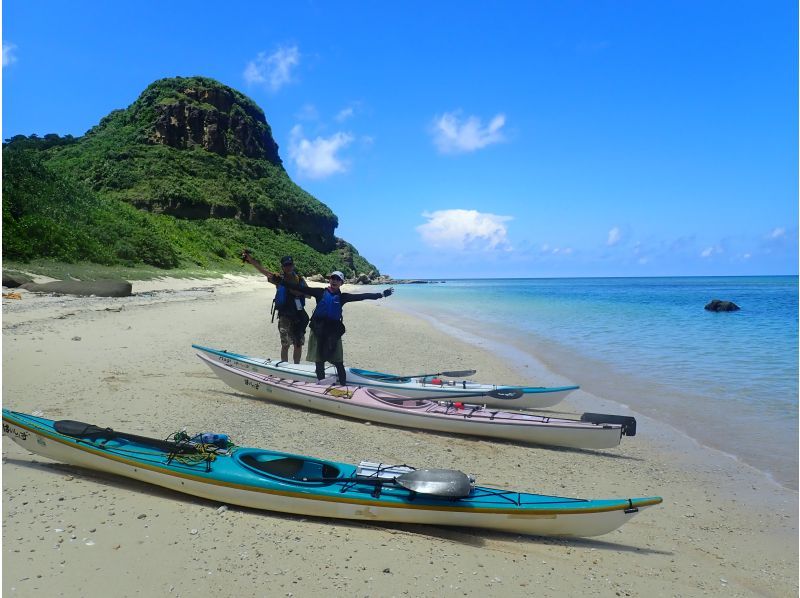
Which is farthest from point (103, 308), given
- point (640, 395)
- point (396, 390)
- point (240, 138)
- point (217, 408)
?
point (240, 138)

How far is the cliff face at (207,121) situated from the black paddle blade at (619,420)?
6542 cm

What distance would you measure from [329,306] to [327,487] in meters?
3.54

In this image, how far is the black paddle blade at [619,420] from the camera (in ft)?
20.0

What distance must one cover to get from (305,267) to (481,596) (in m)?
53.6

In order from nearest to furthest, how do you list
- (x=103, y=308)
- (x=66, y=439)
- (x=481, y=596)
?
(x=481, y=596)
(x=66, y=439)
(x=103, y=308)

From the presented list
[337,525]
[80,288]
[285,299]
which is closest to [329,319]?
[285,299]

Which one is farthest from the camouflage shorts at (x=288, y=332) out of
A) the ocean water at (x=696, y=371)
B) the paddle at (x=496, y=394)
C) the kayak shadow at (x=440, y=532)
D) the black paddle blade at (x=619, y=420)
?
the ocean water at (x=696, y=371)

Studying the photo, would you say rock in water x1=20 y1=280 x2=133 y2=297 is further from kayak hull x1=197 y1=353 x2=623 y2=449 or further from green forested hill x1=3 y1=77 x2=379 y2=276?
kayak hull x1=197 y1=353 x2=623 y2=449

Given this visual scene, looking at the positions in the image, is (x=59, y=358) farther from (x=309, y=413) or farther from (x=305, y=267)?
(x=305, y=267)

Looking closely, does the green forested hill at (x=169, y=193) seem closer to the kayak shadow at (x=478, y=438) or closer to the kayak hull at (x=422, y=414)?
the kayak hull at (x=422, y=414)

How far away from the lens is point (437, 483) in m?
3.91

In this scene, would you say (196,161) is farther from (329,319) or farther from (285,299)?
(329,319)

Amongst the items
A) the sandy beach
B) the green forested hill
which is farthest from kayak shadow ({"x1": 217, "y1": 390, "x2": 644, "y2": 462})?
the green forested hill

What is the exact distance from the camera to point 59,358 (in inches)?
336
